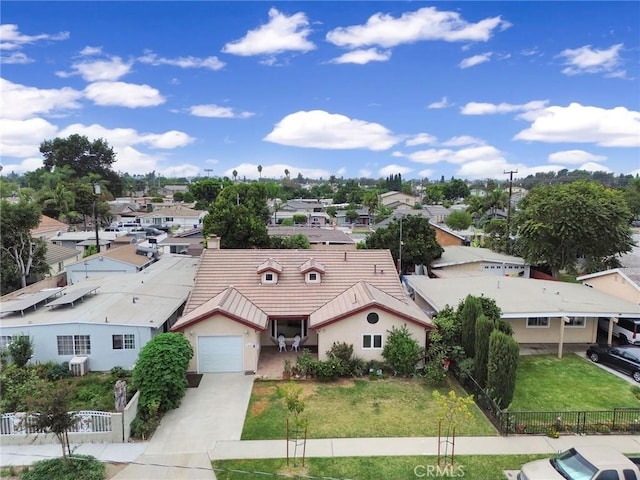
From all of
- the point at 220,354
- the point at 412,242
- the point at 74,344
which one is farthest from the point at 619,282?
the point at 74,344

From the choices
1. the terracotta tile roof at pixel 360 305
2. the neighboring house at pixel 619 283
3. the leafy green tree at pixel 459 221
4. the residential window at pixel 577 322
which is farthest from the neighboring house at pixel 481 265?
the leafy green tree at pixel 459 221

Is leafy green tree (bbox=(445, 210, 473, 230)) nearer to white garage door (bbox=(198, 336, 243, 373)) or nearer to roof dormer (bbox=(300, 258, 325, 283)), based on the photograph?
roof dormer (bbox=(300, 258, 325, 283))

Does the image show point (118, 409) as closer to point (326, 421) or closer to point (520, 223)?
point (326, 421)

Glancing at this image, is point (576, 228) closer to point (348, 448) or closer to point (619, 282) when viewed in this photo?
point (619, 282)

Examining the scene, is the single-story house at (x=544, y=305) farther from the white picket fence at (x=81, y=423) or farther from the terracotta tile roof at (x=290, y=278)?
the white picket fence at (x=81, y=423)

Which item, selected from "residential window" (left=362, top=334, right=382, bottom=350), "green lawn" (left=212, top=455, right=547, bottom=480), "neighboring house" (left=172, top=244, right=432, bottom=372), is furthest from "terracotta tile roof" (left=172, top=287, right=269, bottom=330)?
"green lawn" (left=212, top=455, right=547, bottom=480)

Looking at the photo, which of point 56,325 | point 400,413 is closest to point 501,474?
point 400,413
